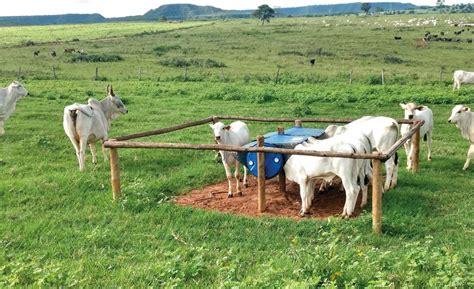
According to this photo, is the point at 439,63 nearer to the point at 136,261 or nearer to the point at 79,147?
the point at 79,147

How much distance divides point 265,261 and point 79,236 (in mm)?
3047

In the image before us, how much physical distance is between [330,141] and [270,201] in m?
1.71

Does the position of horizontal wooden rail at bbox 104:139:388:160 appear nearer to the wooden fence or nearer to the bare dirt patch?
the wooden fence

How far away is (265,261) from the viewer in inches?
275

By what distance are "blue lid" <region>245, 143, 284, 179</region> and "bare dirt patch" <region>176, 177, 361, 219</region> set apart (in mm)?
588

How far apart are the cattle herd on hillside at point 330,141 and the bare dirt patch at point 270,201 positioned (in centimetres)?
26

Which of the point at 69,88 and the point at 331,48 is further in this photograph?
the point at 331,48

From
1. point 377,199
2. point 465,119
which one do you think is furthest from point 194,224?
point 465,119

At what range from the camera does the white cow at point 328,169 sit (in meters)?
8.82

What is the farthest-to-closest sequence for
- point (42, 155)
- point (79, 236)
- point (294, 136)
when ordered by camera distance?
point (42, 155), point (294, 136), point (79, 236)

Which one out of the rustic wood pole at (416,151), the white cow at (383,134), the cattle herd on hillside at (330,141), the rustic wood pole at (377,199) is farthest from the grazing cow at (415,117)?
the rustic wood pole at (377,199)

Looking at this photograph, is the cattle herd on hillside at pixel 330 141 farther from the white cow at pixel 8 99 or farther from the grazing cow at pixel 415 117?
the white cow at pixel 8 99

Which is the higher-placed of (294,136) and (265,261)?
(294,136)

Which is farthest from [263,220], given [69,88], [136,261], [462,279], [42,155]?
[69,88]
